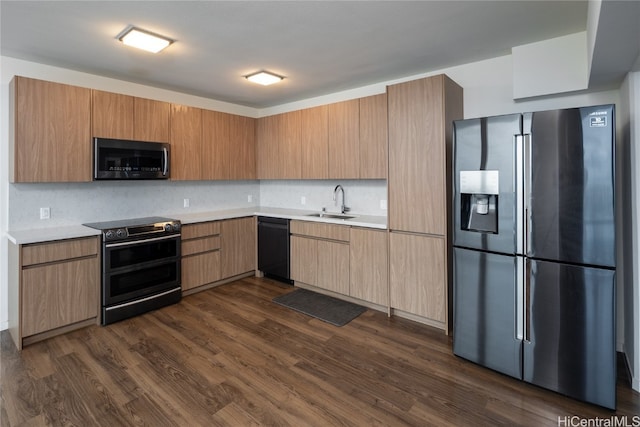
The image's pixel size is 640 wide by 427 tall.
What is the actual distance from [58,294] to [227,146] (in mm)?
2640

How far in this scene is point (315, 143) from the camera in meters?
4.28

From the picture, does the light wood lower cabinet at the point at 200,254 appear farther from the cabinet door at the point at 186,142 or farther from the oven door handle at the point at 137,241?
the cabinet door at the point at 186,142

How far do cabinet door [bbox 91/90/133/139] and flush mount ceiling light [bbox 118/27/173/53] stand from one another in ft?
3.07

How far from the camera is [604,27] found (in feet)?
5.31

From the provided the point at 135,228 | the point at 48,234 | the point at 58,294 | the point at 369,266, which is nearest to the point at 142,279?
the point at 135,228

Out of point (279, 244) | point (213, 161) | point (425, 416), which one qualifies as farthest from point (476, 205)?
point (213, 161)

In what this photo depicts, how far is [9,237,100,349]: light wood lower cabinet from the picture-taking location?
2.77 meters

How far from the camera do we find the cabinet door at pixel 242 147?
4.72 metres

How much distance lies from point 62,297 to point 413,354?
3217 millimetres

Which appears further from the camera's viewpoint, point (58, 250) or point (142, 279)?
point (142, 279)

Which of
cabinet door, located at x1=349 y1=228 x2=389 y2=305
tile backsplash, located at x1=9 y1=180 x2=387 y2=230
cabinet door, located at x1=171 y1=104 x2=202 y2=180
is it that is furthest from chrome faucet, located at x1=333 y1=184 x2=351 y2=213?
cabinet door, located at x1=171 y1=104 x2=202 y2=180

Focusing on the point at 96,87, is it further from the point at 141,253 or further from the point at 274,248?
the point at 274,248

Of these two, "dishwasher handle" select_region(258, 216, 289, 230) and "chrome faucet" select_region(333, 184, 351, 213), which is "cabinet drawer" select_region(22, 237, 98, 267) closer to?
"dishwasher handle" select_region(258, 216, 289, 230)

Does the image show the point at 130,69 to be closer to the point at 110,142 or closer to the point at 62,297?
the point at 110,142
